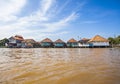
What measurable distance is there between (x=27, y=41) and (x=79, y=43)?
23.4 m

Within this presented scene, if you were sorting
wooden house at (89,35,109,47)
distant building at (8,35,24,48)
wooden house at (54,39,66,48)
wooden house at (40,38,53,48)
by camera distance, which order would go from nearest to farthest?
wooden house at (89,35,109,47) < wooden house at (54,39,66,48) < wooden house at (40,38,53,48) < distant building at (8,35,24,48)

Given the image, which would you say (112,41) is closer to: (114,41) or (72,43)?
(114,41)

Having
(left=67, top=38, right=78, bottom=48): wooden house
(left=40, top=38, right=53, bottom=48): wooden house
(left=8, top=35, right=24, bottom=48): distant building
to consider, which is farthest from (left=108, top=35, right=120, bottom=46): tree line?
(left=8, top=35, right=24, bottom=48): distant building

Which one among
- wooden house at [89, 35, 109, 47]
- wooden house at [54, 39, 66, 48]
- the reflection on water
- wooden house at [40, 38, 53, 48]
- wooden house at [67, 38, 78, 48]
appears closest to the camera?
the reflection on water

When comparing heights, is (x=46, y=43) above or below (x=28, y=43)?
below

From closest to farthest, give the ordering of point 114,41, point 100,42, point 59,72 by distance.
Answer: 1. point 59,72
2. point 100,42
3. point 114,41

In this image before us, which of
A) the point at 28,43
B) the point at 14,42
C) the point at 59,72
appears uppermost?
the point at 14,42

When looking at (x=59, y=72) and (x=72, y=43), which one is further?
(x=72, y=43)

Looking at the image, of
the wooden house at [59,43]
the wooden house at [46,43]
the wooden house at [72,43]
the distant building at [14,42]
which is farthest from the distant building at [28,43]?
the wooden house at [72,43]

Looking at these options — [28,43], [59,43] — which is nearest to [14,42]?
[28,43]

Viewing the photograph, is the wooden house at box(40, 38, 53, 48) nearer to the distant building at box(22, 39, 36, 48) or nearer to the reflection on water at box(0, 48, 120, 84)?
the distant building at box(22, 39, 36, 48)

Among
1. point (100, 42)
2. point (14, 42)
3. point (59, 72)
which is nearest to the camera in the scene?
point (59, 72)

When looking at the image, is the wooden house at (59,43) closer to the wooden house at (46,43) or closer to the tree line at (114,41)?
the wooden house at (46,43)

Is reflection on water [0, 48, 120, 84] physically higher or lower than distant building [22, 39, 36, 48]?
lower
